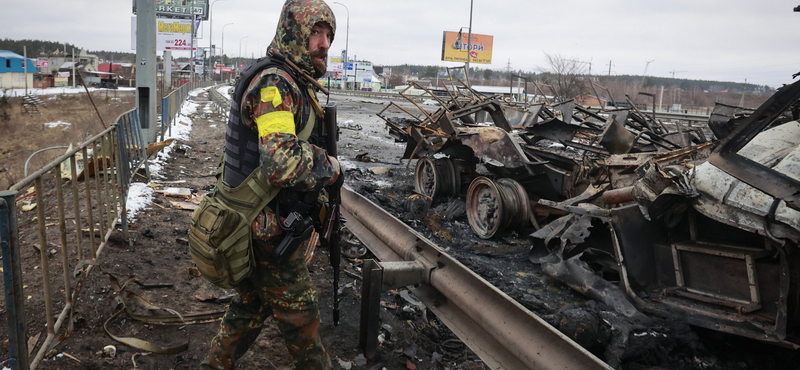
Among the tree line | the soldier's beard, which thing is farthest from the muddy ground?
the tree line

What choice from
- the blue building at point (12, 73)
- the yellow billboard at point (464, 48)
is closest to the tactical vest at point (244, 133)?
the blue building at point (12, 73)

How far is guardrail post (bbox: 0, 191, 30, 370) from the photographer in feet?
6.64

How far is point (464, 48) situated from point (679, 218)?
2345 inches

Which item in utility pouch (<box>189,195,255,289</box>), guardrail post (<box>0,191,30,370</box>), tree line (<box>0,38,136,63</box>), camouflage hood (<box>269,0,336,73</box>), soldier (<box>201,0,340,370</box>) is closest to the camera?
guardrail post (<box>0,191,30,370</box>)

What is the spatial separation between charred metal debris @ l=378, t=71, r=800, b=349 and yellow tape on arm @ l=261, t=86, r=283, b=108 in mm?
2759

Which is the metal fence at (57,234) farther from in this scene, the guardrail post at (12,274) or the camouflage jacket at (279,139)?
the camouflage jacket at (279,139)

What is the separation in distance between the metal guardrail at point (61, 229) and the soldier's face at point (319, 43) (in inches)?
54.7

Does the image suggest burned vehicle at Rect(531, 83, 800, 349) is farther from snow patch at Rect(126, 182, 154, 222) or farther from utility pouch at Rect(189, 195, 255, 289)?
snow patch at Rect(126, 182, 154, 222)

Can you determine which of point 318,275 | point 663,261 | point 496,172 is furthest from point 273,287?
point 496,172

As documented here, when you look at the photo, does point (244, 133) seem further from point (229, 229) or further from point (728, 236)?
point (728, 236)

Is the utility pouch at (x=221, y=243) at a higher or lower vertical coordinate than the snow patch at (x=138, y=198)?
higher

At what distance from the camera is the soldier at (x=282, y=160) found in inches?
84.2

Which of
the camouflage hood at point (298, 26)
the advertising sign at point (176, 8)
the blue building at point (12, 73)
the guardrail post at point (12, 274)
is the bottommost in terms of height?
the guardrail post at point (12, 274)

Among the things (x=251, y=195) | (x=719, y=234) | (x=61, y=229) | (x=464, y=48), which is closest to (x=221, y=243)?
(x=251, y=195)
